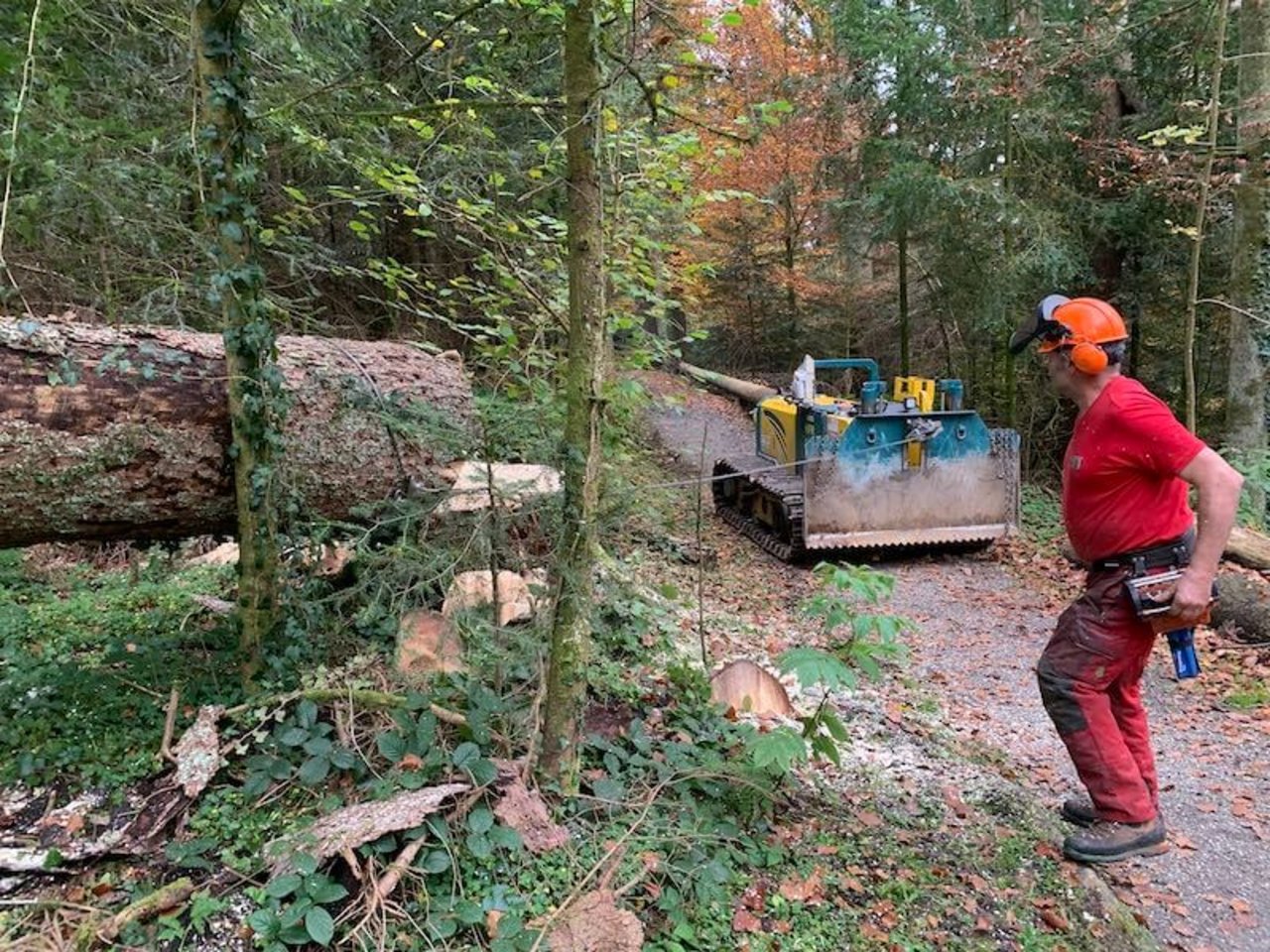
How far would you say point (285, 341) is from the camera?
3754 mm

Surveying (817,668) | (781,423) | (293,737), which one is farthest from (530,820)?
(781,423)

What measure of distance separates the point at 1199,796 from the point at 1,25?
716 centimetres

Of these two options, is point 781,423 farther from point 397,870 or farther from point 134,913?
point 134,913

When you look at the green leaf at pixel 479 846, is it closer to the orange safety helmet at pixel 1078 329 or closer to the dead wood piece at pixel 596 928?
the dead wood piece at pixel 596 928

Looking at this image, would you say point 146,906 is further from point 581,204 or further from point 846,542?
point 846,542

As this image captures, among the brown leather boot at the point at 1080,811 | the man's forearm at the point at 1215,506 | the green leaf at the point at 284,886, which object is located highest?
the man's forearm at the point at 1215,506

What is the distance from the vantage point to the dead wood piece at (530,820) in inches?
99.4

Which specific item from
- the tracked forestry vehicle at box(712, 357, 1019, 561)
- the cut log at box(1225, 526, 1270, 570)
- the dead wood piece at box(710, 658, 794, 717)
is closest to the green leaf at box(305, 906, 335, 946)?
the dead wood piece at box(710, 658, 794, 717)

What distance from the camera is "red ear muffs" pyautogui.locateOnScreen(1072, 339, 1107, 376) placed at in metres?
2.78

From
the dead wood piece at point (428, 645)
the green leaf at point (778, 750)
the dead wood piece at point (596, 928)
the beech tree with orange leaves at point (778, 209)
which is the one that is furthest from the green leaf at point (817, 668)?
the beech tree with orange leaves at point (778, 209)

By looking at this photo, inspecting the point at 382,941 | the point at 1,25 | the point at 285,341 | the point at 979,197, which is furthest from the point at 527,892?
the point at 979,197

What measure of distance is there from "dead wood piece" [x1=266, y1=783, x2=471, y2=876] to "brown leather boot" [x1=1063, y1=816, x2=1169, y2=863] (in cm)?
227

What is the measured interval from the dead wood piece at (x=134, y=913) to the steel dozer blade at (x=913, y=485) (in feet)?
19.9

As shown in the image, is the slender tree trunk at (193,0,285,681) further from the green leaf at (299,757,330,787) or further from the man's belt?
the man's belt
